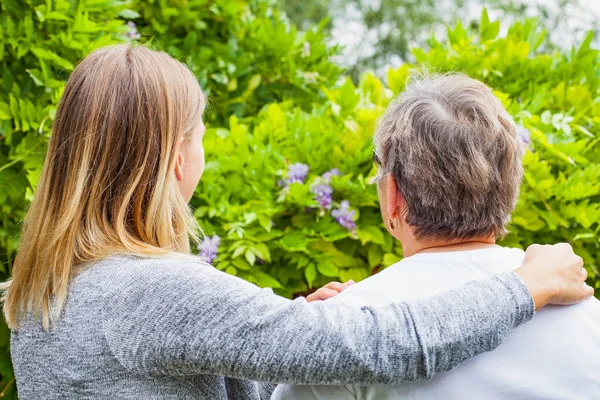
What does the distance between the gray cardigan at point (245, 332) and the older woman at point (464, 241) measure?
0.35 ft

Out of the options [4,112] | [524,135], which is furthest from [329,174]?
[4,112]

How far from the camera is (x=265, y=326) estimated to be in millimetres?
1361

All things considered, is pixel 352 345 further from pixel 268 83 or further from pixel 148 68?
pixel 268 83

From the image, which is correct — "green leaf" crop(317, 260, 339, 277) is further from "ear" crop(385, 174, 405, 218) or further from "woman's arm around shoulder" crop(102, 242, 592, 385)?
"woman's arm around shoulder" crop(102, 242, 592, 385)

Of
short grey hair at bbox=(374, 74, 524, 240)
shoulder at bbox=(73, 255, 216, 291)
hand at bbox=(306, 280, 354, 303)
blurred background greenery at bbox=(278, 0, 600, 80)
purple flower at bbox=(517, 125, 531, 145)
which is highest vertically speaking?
short grey hair at bbox=(374, 74, 524, 240)

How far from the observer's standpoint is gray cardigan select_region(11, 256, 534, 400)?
136cm

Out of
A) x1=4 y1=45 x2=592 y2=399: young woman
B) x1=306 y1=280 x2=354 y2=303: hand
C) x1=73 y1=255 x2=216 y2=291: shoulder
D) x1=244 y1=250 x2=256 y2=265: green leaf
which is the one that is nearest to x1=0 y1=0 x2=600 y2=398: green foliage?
x1=244 y1=250 x2=256 y2=265: green leaf

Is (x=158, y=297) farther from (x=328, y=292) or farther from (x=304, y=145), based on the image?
(x=304, y=145)

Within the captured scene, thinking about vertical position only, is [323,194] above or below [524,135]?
below

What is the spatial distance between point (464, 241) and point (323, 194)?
1238 millimetres

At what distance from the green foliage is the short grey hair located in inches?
45.2

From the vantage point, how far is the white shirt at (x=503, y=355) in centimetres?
148

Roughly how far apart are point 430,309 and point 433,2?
1554 cm

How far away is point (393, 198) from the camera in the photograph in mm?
1643
